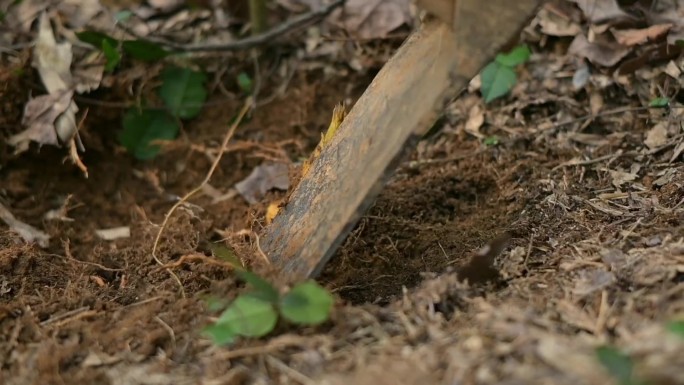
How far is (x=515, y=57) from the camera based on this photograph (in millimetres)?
2250

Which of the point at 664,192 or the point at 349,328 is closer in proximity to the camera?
the point at 349,328

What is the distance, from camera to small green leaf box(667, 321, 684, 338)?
41.1 inches

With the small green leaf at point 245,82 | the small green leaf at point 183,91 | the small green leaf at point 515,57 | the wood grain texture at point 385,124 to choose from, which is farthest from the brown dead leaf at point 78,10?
the small green leaf at point 515,57

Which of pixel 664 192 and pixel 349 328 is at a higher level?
pixel 664 192

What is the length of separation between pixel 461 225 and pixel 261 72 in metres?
1.06

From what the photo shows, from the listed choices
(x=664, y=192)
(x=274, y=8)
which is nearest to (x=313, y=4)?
(x=274, y=8)

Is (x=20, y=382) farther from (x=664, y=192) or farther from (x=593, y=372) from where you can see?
(x=664, y=192)

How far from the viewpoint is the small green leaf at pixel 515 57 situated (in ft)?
7.36

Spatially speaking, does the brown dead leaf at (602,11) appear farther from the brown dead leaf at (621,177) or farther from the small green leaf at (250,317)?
the small green leaf at (250,317)

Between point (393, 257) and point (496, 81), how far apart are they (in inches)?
30.2

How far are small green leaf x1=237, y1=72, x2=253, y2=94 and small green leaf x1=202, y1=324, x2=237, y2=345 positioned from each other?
1.37 m

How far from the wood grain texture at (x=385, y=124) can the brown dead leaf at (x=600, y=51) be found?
0.94 m

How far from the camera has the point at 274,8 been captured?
8.80 feet

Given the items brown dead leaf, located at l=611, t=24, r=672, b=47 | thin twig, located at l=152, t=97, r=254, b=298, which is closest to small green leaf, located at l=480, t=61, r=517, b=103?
brown dead leaf, located at l=611, t=24, r=672, b=47
